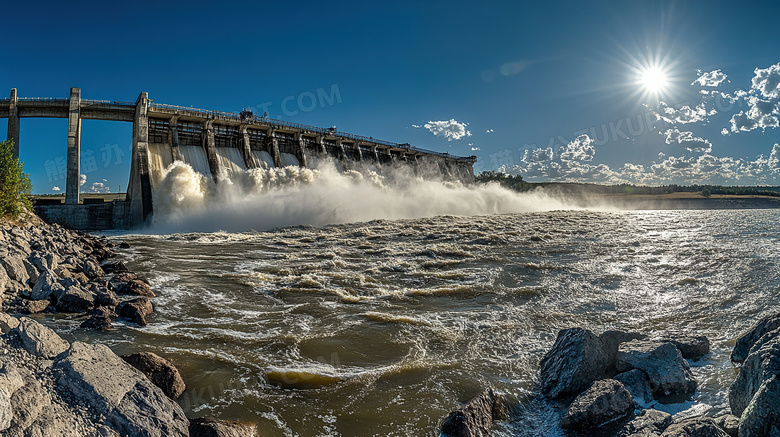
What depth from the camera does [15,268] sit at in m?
7.98

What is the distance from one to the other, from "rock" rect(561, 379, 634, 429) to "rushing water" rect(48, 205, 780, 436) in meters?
0.31

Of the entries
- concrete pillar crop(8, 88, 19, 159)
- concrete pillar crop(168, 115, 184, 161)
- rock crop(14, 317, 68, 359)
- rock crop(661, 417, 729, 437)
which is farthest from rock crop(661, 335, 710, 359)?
concrete pillar crop(8, 88, 19, 159)

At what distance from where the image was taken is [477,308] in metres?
8.34

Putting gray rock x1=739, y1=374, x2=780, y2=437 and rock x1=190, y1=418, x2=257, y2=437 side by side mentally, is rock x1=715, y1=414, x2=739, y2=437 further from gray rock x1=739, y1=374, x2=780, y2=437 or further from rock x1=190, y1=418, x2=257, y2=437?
rock x1=190, y1=418, x2=257, y2=437

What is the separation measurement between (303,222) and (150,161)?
14.9 meters

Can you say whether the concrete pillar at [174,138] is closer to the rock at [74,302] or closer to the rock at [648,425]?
the rock at [74,302]

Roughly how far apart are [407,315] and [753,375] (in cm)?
529

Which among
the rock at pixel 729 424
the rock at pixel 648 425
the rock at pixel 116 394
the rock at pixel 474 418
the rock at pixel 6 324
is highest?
the rock at pixel 6 324

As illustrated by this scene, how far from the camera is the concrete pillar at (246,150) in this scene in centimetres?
3841

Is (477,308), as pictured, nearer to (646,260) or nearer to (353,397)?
(353,397)

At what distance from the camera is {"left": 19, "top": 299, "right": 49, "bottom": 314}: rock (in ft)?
23.5

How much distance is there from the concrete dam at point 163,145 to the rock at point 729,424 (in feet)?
108

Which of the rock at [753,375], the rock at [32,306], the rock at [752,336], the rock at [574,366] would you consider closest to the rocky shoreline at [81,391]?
the rock at [574,366]

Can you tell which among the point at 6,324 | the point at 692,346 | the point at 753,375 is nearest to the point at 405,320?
the point at 692,346
